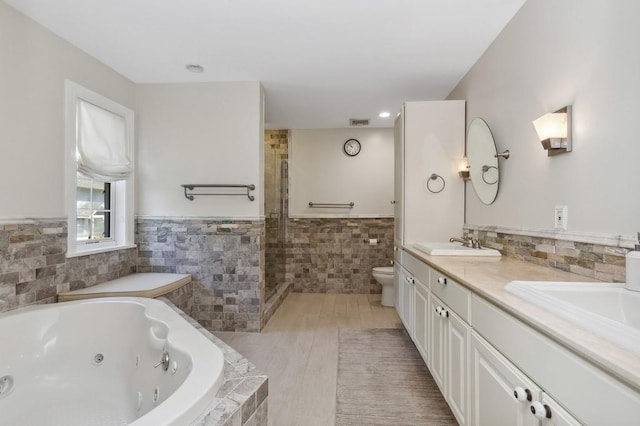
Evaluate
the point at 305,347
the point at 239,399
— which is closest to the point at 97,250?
the point at 305,347

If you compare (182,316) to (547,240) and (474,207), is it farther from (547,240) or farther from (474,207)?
(474,207)

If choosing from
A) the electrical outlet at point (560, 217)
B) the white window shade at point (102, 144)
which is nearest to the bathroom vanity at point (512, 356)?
the electrical outlet at point (560, 217)

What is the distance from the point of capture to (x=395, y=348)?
2.73 metres

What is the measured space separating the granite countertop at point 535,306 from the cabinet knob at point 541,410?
18 cm

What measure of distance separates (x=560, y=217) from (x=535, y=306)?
2.71ft

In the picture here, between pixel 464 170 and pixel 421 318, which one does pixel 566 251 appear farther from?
pixel 464 170

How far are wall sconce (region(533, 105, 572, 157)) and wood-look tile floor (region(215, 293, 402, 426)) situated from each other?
71.4 inches

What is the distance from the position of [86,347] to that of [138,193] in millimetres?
1618

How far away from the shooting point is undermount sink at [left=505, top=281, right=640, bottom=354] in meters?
0.88

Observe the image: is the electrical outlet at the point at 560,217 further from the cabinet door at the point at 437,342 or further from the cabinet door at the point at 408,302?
the cabinet door at the point at 408,302

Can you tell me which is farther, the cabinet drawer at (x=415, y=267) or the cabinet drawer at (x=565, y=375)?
the cabinet drawer at (x=415, y=267)

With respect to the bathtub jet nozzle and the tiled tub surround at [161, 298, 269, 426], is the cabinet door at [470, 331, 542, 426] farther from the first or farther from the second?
the bathtub jet nozzle

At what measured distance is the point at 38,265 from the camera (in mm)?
2135

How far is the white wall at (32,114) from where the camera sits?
1.95m
